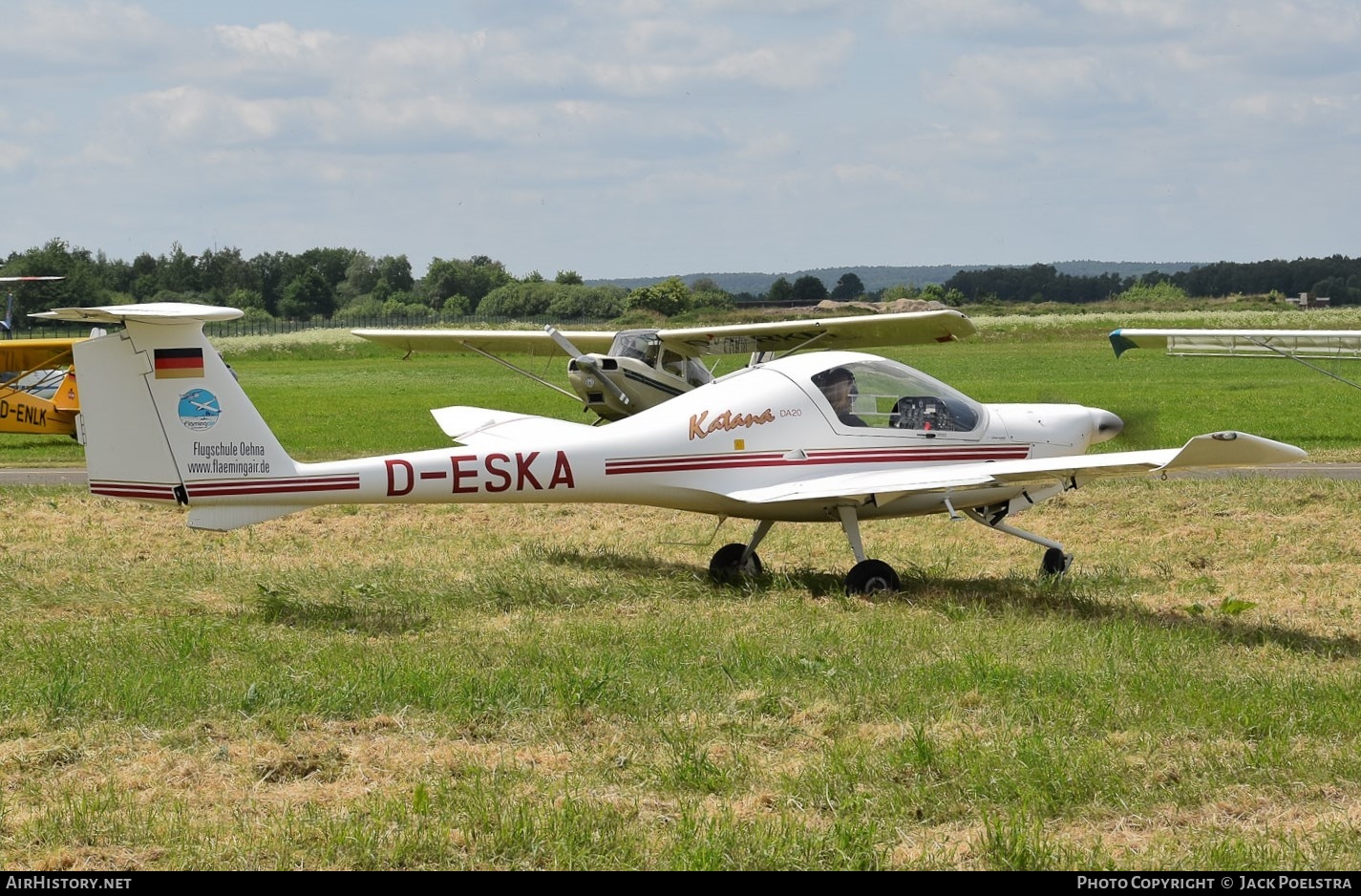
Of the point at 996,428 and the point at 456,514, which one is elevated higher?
the point at 996,428

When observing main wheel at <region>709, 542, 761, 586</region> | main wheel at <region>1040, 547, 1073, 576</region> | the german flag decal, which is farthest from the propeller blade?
the german flag decal

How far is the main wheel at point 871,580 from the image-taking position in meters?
10.6

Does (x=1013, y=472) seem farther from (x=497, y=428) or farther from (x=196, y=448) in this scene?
(x=196, y=448)

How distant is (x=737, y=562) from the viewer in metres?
11.9

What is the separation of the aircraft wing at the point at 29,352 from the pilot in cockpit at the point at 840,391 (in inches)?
689

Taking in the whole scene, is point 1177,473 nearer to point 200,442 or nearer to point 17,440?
point 200,442

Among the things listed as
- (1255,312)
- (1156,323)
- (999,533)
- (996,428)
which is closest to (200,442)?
(996,428)

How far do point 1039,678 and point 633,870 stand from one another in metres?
3.41

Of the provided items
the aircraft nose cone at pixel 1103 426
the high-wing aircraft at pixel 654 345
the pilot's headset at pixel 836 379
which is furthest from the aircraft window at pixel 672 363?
the pilot's headset at pixel 836 379

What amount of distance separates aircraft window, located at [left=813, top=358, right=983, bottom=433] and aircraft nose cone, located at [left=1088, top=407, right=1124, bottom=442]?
1.13m

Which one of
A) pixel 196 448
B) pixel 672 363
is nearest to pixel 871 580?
pixel 196 448

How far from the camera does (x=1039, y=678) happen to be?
779cm

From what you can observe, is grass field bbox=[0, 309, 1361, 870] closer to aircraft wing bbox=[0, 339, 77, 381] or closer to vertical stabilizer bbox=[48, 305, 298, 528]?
vertical stabilizer bbox=[48, 305, 298, 528]

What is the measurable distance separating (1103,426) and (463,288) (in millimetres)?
144608
